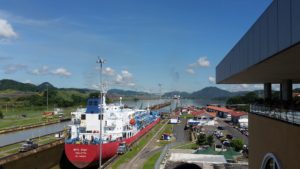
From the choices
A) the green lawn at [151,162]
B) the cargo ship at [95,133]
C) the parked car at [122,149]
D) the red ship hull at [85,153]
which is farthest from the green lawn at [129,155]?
the red ship hull at [85,153]

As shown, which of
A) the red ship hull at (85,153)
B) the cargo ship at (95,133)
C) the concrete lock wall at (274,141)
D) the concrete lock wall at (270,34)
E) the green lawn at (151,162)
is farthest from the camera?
the cargo ship at (95,133)

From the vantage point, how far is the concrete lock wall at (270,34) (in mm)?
8203

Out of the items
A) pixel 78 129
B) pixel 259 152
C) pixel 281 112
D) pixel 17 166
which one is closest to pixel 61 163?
pixel 78 129

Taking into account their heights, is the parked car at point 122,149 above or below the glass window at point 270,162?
below

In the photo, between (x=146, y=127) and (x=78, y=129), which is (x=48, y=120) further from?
(x=78, y=129)

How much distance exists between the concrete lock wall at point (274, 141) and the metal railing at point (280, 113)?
196 mm

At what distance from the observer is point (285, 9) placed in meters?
8.81

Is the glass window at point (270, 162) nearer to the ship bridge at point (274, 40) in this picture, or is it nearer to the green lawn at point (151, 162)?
the ship bridge at point (274, 40)

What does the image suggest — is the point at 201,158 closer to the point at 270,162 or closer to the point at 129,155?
the point at 129,155

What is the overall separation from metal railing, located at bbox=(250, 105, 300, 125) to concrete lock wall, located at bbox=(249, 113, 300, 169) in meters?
0.20

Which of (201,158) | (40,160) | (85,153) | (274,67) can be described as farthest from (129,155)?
(274,67)

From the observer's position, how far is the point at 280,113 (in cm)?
1407

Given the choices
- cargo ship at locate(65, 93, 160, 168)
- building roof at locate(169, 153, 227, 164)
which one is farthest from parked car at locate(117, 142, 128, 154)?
building roof at locate(169, 153, 227, 164)

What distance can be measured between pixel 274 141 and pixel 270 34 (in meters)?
5.36
